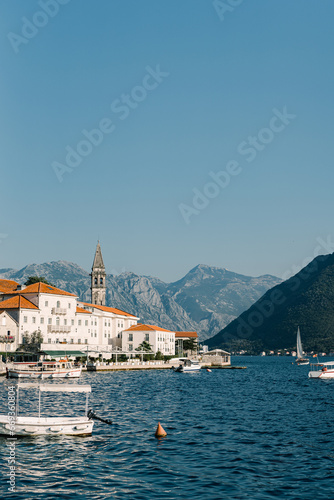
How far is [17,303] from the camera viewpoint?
4628 inches

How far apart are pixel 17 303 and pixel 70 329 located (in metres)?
17.1

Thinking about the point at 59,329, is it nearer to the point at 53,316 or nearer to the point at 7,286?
the point at 53,316

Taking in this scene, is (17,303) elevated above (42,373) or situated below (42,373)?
above

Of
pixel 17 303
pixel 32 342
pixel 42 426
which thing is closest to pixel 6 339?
pixel 32 342

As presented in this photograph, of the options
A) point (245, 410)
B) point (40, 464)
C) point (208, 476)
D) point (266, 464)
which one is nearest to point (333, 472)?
point (266, 464)

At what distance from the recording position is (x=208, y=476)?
87.4 ft

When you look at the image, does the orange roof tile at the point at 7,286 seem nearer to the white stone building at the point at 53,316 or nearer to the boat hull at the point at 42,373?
the white stone building at the point at 53,316

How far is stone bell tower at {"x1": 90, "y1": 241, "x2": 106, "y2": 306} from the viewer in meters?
192

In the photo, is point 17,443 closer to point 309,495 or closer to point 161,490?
point 161,490

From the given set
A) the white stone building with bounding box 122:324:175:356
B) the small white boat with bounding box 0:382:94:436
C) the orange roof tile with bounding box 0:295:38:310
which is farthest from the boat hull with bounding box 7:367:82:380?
the white stone building with bounding box 122:324:175:356

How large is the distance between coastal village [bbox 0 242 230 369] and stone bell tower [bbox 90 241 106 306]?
24.7 metres

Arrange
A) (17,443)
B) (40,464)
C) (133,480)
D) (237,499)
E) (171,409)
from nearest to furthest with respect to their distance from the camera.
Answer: (237,499) < (133,480) < (40,464) < (17,443) < (171,409)

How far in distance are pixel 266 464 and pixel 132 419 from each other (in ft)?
59.9

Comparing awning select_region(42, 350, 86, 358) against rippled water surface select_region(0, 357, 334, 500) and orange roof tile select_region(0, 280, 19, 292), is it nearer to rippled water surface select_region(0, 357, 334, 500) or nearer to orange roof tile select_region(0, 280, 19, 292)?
orange roof tile select_region(0, 280, 19, 292)
